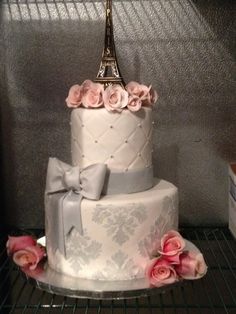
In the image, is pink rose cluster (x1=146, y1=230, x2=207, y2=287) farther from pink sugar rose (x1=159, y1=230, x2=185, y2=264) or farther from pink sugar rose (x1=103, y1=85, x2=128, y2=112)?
pink sugar rose (x1=103, y1=85, x2=128, y2=112)

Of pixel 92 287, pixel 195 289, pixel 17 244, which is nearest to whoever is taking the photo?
pixel 92 287

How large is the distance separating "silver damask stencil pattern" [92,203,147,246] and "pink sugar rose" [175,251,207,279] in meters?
0.10

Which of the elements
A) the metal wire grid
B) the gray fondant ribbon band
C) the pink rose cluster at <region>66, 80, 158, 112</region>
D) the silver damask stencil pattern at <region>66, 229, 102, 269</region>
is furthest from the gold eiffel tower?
the metal wire grid

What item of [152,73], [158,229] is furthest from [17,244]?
[152,73]

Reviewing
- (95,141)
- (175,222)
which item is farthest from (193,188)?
(95,141)

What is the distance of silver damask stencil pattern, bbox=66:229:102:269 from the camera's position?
2.62ft

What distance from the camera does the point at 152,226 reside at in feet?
2.69

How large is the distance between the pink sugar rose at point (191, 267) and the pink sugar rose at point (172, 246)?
2 cm

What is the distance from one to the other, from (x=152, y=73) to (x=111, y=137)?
39 centimetres

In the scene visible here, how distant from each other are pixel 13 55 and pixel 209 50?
1.56 ft

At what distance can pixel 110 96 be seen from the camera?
31.9 inches

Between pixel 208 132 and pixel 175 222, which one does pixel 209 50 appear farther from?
pixel 175 222

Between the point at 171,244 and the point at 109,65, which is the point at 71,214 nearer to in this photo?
the point at 171,244

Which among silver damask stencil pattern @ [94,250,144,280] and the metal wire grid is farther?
the metal wire grid
